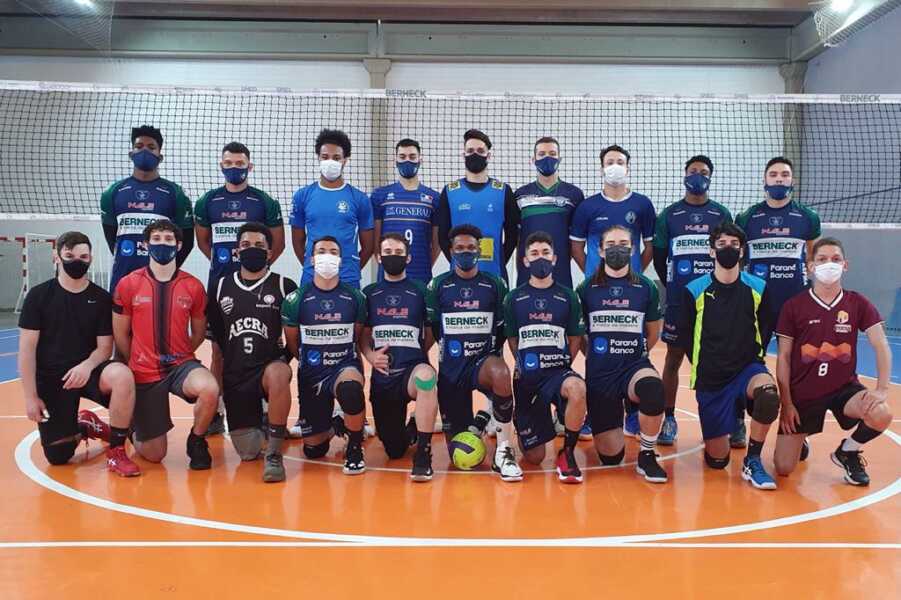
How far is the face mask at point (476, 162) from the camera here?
6410mm

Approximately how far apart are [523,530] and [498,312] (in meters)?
2.06

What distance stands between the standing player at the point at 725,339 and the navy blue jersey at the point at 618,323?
0.36 meters

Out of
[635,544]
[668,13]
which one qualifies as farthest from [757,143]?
[635,544]

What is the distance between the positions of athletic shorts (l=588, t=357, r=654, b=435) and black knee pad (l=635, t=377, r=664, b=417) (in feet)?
0.72

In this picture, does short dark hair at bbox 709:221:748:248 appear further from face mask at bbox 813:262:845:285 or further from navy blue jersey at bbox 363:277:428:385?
navy blue jersey at bbox 363:277:428:385

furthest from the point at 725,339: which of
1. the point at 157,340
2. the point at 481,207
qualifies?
the point at 157,340

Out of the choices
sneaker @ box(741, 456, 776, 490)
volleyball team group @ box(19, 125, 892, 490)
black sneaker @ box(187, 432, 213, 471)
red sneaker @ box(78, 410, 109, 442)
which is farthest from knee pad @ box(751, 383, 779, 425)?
red sneaker @ box(78, 410, 109, 442)

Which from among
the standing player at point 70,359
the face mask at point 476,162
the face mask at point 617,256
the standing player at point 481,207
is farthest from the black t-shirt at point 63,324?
the face mask at point 617,256

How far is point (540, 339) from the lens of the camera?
215 inches

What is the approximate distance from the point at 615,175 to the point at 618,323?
1587 mm

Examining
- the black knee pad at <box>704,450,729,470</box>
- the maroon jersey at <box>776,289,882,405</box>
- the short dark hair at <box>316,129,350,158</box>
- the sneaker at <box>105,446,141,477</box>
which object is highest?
the short dark hair at <box>316,129,350,158</box>

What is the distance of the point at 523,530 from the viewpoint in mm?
4086

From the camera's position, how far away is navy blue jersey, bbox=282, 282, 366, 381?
5.52 meters

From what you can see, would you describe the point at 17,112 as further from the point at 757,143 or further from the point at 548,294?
the point at 757,143
